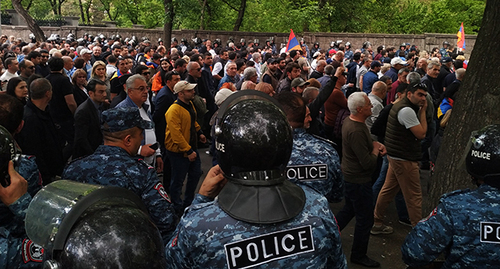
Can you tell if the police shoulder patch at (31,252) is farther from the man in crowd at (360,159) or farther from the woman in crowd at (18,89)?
the woman in crowd at (18,89)

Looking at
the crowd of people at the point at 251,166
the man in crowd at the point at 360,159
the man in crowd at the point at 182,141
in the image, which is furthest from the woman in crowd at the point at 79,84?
the man in crowd at the point at 360,159

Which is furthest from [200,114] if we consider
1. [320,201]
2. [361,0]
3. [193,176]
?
[361,0]

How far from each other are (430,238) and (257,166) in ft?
3.88

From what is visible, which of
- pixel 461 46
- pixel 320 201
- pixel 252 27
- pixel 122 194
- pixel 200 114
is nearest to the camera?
pixel 122 194

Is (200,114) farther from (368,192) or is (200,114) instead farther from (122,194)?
Result: (122,194)

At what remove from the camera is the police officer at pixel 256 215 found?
6.31 feet

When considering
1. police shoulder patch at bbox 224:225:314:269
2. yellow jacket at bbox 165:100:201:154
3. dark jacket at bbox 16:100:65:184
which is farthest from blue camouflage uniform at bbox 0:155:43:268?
yellow jacket at bbox 165:100:201:154

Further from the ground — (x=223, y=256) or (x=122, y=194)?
(x=122, y=194)

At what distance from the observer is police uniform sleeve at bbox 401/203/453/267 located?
8.20 ft

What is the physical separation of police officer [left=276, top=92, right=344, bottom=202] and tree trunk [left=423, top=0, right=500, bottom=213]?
1716mm

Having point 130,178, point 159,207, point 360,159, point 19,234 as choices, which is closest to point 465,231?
point 159,207

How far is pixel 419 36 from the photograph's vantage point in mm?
27766

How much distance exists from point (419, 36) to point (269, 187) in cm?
2840

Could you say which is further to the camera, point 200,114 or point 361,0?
point 361,0
